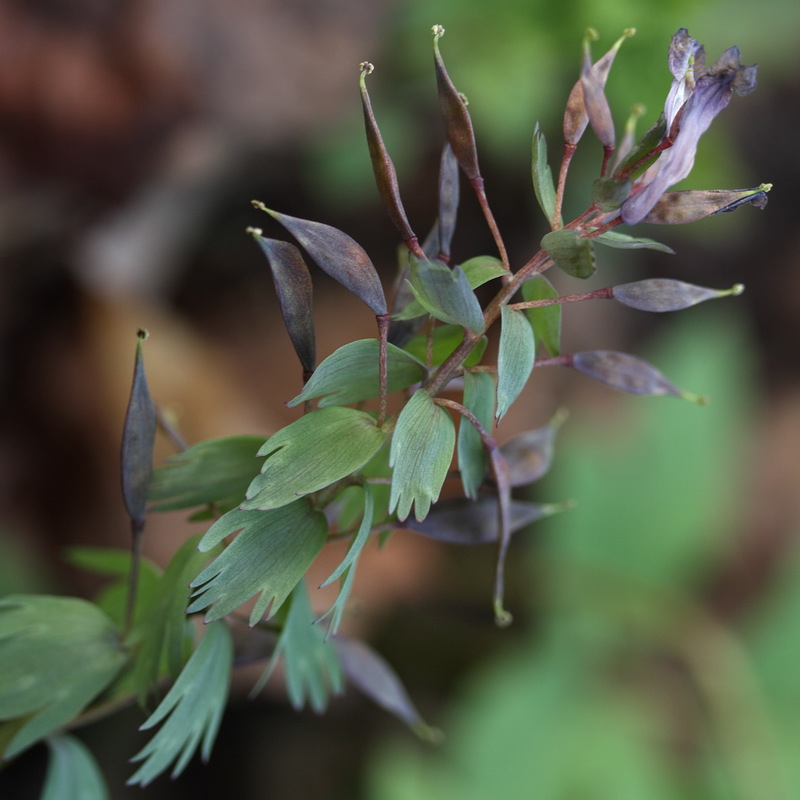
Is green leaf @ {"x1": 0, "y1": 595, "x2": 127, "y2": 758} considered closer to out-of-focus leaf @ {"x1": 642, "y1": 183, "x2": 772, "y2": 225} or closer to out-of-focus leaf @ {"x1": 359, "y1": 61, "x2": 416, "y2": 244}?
out-of-focus leaf @ {"x1": 359, "y1": 61, "x2": 416, "y2": 244}

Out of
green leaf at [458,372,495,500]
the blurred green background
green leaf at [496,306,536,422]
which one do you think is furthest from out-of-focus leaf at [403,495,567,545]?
the blurred green background

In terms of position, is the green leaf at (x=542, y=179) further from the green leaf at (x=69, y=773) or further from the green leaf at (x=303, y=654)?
the green leaf at (x=69, y=773)

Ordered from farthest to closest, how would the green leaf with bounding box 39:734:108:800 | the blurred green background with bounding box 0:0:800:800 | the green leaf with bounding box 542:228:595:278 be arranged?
the blurred green background with bounding box 0:0:800:800
the green leaf with bounding box 39:734:108:800
the green leaf with bounding box 542:228:595:278

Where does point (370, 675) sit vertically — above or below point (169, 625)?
below

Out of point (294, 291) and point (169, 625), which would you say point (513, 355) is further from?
point (169, 625)

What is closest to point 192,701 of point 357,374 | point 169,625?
point 169,625

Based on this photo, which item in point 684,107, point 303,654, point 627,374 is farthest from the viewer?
point 303,654
